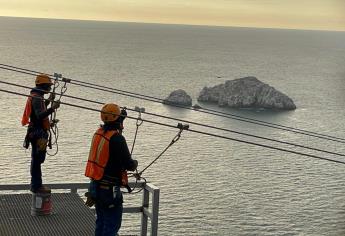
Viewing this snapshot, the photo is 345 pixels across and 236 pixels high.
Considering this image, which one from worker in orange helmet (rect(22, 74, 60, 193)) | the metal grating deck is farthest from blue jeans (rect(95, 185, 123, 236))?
worker in orange helmet (rect(22, 74, 60, 193))

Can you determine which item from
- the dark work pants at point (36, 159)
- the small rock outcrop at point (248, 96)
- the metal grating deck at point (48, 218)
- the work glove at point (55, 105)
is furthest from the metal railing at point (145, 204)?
the small rock outcrop at point (248, 96)

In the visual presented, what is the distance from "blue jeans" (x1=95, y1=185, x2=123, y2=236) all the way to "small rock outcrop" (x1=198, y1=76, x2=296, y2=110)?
11266cm

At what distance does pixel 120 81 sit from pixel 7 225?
147 m

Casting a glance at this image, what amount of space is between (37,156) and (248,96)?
113 metres

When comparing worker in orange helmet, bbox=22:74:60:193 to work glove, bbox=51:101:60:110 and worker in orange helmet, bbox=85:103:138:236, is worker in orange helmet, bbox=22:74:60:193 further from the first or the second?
worker in orange helmet, bbox=85:103:138:236

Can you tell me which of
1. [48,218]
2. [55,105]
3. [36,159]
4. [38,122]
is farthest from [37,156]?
[55,105]

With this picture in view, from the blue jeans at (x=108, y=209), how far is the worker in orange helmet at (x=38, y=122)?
2667mm

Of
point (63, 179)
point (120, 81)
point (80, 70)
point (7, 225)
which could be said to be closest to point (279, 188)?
point (63, 179)

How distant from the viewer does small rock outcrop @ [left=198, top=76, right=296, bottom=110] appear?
401 feet

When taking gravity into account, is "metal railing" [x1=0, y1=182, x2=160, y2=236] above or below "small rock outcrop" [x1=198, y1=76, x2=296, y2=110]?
below

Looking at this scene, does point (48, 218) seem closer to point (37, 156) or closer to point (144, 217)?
point (37, 156)

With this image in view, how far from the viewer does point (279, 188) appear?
6112cm

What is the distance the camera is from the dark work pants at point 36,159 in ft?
41.6

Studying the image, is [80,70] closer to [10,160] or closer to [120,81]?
[120,81]
